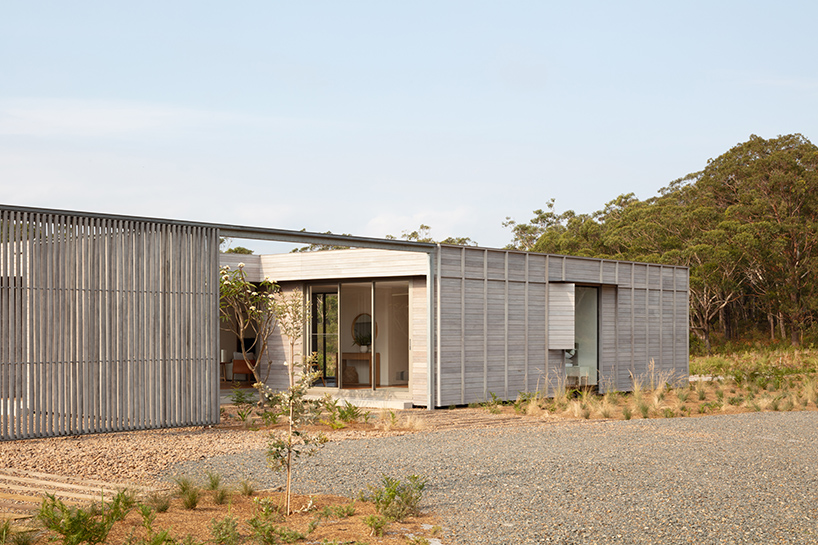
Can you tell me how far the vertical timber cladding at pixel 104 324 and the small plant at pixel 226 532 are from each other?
15.7 ft

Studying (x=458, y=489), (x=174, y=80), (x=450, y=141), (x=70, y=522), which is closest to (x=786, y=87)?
(x=450, y=141)

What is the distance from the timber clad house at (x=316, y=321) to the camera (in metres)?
8.31

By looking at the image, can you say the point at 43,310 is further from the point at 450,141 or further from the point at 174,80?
the point at 450,141


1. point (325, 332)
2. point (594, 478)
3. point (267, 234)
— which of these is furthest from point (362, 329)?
point (594, 478)

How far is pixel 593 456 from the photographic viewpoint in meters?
7.05

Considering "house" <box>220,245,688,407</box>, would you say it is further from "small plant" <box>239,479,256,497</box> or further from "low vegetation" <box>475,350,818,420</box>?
"small plant" <box>239,479,256,497</box>

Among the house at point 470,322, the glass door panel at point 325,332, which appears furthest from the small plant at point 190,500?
the glass door panel at point 325,332

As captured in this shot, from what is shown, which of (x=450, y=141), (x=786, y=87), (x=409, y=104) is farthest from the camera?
(x=450, y=141)

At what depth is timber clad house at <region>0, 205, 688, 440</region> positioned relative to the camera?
8.31 meters

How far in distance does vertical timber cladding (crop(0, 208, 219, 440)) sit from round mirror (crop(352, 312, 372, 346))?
15.5 ft

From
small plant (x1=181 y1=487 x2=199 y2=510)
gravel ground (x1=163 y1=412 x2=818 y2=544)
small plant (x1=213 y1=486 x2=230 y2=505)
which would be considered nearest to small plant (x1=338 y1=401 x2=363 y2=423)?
gravel ground (x1=163 y1=412 x2=818 y2=544)

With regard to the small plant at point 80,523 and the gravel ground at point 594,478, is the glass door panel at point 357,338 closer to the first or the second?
the gravel ground at point 594,478

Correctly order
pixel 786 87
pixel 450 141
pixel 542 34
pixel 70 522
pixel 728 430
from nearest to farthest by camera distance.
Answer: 1. pixel 70 522
2. pixel 728 430
3. pixel 542 34
4. pixel 786 87
5. pixel 450 141

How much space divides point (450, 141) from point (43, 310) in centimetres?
1607
